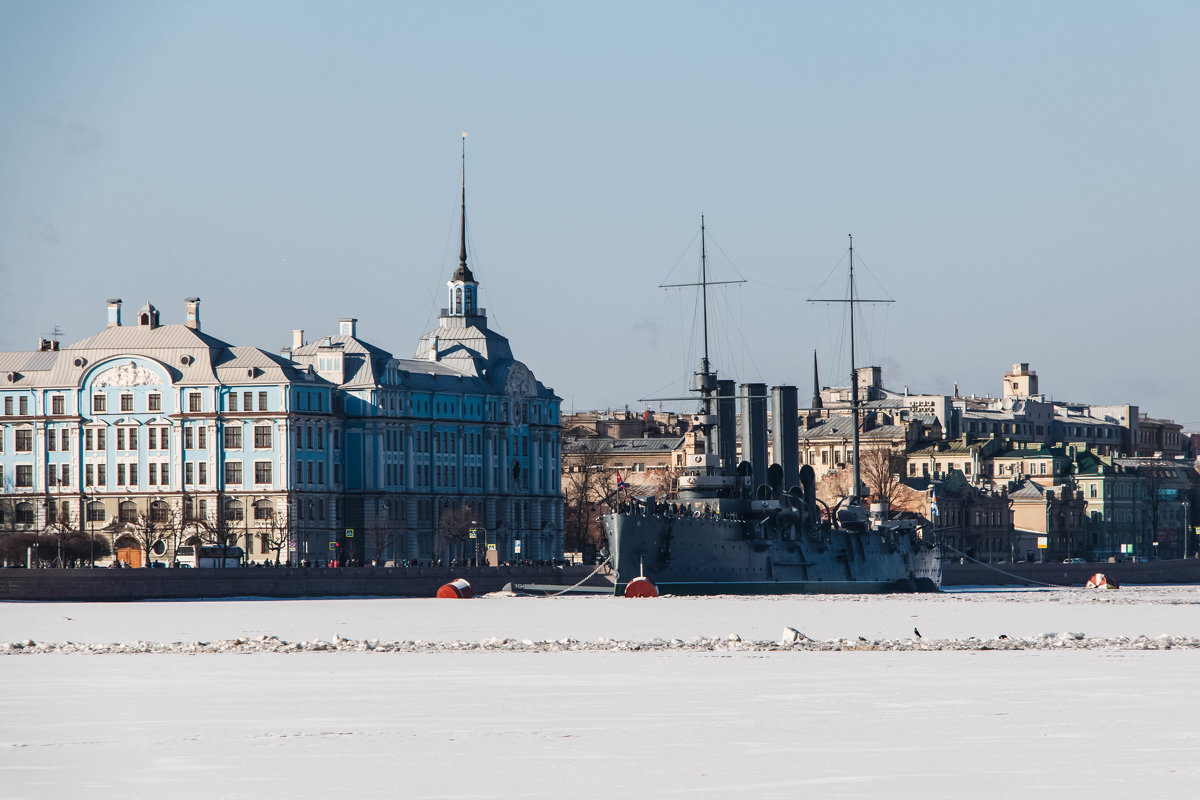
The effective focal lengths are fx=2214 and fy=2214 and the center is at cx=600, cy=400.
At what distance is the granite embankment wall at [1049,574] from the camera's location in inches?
4619

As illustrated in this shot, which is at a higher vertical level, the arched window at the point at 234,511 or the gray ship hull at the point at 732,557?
the arched window at the point at 234,511

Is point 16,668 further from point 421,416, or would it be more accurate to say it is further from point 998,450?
point 998,450

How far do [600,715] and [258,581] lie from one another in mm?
62010

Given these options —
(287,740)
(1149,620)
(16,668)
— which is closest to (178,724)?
(287,740)

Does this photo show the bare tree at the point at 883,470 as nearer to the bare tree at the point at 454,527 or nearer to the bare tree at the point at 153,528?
the bare tree at the point at 454,527

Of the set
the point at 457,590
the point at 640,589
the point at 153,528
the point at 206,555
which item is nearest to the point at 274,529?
the point at 153,528

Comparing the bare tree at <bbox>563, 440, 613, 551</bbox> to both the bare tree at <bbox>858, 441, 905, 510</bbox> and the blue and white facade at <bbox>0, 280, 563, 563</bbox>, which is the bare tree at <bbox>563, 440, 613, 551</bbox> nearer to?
the blue and white facade at <bbox>0, 280, 563, 563</bbox>

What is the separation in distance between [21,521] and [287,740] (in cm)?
9597

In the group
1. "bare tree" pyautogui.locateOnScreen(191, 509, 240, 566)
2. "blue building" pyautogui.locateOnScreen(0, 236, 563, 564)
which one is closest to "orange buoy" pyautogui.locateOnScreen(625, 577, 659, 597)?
"bare tree" pyautogui.locateOnScreen(191, 509, 240, 566)

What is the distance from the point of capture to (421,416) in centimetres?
12456

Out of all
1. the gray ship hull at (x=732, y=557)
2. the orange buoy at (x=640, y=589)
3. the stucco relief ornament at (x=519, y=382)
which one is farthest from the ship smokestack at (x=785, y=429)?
the stucco relief ornament at (x=519, y=382)

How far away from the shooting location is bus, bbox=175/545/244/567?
327 ft

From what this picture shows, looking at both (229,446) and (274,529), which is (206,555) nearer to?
(274,529)

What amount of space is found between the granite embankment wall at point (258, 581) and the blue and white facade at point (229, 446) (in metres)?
19.9
